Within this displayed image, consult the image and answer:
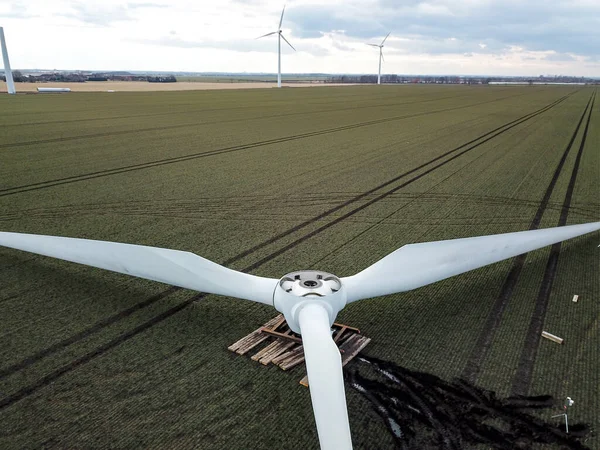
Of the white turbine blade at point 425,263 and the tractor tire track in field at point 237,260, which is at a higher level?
the white turbine blade at point 425,263

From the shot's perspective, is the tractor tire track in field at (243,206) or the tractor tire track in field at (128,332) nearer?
the tractor tire track in field at (128,332)

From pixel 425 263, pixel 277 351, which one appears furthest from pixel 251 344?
pixel 425 263

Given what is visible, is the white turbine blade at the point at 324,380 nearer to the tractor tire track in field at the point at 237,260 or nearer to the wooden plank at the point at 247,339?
the wooden plank at the point at 247,339

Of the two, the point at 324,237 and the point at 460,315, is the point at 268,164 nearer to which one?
the point at 324,237

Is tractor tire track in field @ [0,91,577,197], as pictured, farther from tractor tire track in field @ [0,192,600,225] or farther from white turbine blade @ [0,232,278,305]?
white turbine blade @ [0,232,278,305]

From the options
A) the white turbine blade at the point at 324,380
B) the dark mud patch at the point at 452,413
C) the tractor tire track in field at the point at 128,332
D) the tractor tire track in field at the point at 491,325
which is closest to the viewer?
the white turbine blade at the point at 324,380

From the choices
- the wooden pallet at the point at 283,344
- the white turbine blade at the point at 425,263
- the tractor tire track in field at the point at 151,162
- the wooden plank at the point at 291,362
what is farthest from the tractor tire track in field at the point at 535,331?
the tractor tire track in field at the point at 151,162

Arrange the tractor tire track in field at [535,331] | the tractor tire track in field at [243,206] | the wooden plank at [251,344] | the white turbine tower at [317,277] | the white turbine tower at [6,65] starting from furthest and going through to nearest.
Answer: the white turbine tower at [6,65], the tractor tire track in field at [243,206], the wooden plank at [251,344], the tractor tire track in field at [535,331], the white turbine tower at [317,277]
